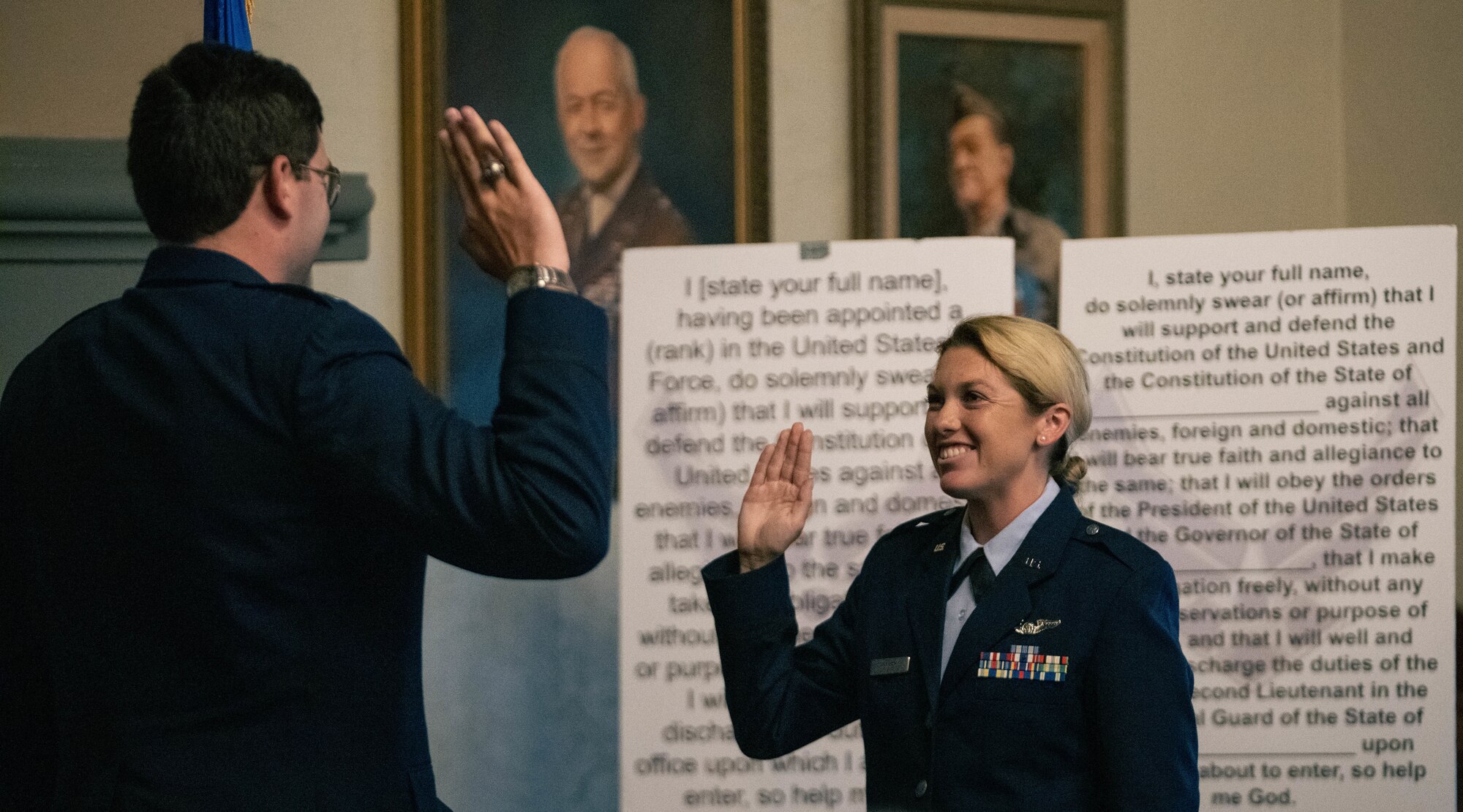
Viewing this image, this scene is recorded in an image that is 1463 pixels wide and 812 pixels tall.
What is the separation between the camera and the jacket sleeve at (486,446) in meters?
1.18

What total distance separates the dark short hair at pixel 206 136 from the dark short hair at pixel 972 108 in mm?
3017

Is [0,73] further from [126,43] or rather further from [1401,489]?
[1401,489]

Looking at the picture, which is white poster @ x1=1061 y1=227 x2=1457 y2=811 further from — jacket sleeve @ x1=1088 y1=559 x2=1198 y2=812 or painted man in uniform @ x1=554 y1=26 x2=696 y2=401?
painted man in uniform @ x1=554 y1=26 x2=696 y2=401

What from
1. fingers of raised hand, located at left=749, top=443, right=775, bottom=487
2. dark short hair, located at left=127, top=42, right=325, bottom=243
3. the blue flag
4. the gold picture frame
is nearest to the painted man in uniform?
the gold picture frame

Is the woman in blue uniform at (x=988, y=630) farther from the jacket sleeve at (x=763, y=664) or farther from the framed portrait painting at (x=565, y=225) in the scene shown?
the framed portrait painting at (x=565, y=225)

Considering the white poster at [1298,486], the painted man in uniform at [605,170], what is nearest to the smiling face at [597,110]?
the painted man in uniform at [605,170]

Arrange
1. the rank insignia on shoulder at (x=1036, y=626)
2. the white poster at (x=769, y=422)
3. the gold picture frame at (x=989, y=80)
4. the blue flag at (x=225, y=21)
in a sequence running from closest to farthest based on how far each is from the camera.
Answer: the rank insignia on shoulder at (x=1036, y=626) → the blue flag at (x=225, y=21) → the white poster at (x=769, y=422) → the gold picture frame at (x=989, y=80)

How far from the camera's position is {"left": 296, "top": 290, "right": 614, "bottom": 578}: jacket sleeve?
3.86ft

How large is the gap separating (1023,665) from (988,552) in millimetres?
210

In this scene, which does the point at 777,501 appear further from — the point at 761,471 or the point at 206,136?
the point at 206,136

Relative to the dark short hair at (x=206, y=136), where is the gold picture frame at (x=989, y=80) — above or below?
above

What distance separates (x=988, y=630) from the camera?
188 centimetres

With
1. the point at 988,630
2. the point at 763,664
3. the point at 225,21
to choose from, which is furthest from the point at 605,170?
the point at 988,630

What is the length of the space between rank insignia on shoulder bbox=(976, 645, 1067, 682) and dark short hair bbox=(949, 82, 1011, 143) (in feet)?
8.33
